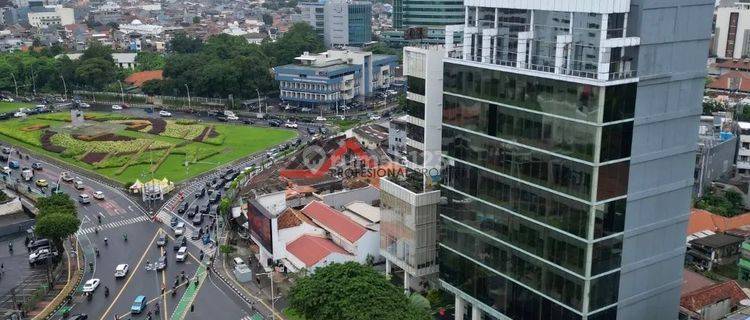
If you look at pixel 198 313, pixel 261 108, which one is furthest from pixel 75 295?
pixel 261 108

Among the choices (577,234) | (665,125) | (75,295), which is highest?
(665,125)

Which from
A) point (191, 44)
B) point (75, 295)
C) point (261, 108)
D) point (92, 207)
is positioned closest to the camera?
point (75, 295)

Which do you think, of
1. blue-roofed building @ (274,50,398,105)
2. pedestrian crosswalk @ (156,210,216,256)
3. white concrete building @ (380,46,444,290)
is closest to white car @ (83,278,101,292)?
pedestrian crosswalk @ (156,210,216,256)

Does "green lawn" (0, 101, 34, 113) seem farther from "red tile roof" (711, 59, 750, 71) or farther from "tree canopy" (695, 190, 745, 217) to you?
"red tile roof" (711, 59, 750, 71)

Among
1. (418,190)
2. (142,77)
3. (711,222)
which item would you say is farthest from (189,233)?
(142,77)

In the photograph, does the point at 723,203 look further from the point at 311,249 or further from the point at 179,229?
the point at 179,229

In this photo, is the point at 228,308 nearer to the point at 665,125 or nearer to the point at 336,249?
the point at 336,249

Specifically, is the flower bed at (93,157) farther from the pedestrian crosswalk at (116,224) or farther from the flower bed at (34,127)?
the pedestrian crosswalk at (116,224)
